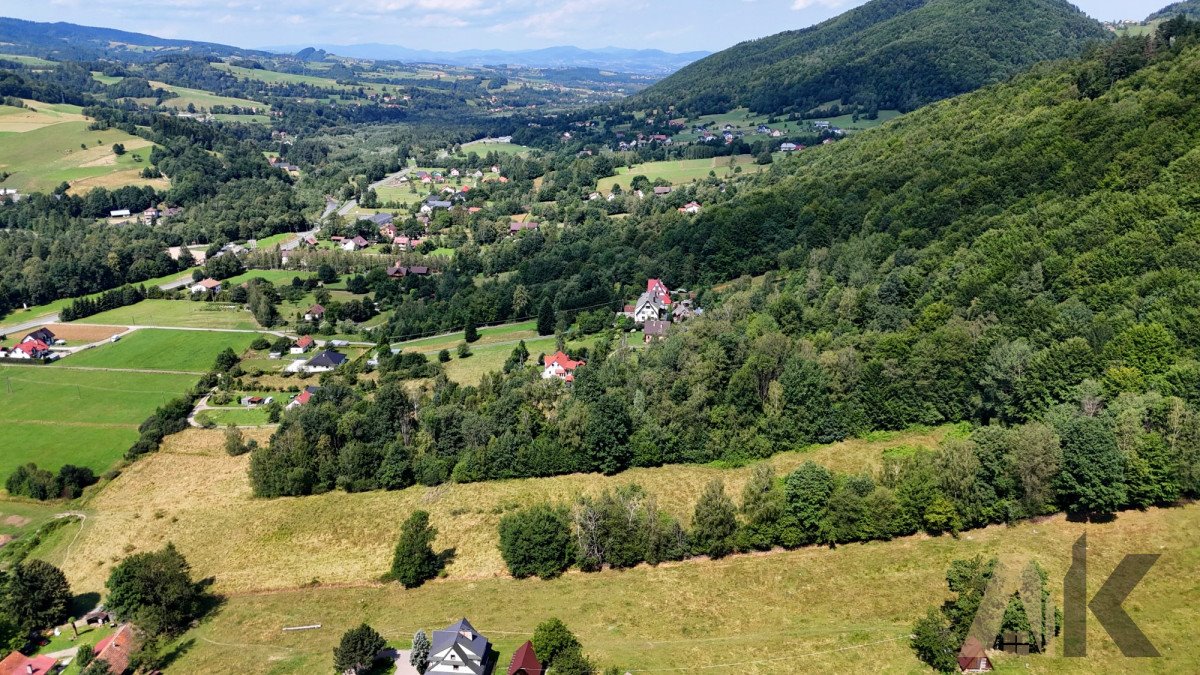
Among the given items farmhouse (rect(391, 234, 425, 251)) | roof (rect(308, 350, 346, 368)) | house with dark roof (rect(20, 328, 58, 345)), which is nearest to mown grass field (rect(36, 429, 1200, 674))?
roof (rect(308, 350, 346, 368))

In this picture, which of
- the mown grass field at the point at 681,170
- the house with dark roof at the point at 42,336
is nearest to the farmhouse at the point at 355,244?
the house with dark roof at the point at 42,336

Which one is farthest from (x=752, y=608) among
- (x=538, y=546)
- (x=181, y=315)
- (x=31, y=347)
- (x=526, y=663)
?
(x=181, y=315)

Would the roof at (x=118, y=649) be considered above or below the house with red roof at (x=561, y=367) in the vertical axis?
below

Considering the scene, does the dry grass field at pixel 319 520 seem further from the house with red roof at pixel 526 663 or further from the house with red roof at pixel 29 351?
the house with red roof at pixel 29 351

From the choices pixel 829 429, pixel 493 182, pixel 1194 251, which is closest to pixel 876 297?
pixel 829 429

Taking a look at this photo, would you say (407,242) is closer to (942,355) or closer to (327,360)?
(327,360)

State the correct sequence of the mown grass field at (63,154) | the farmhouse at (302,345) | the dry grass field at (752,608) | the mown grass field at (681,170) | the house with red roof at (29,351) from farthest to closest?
the mown grass field at (63,154)
the mown grass field at (681,170)
the house with red roof at (29,351)
the farmhouse at (302,345)
the dry grass field at (752,608)

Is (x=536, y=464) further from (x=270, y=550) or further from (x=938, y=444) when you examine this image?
(x=938, y=444)
